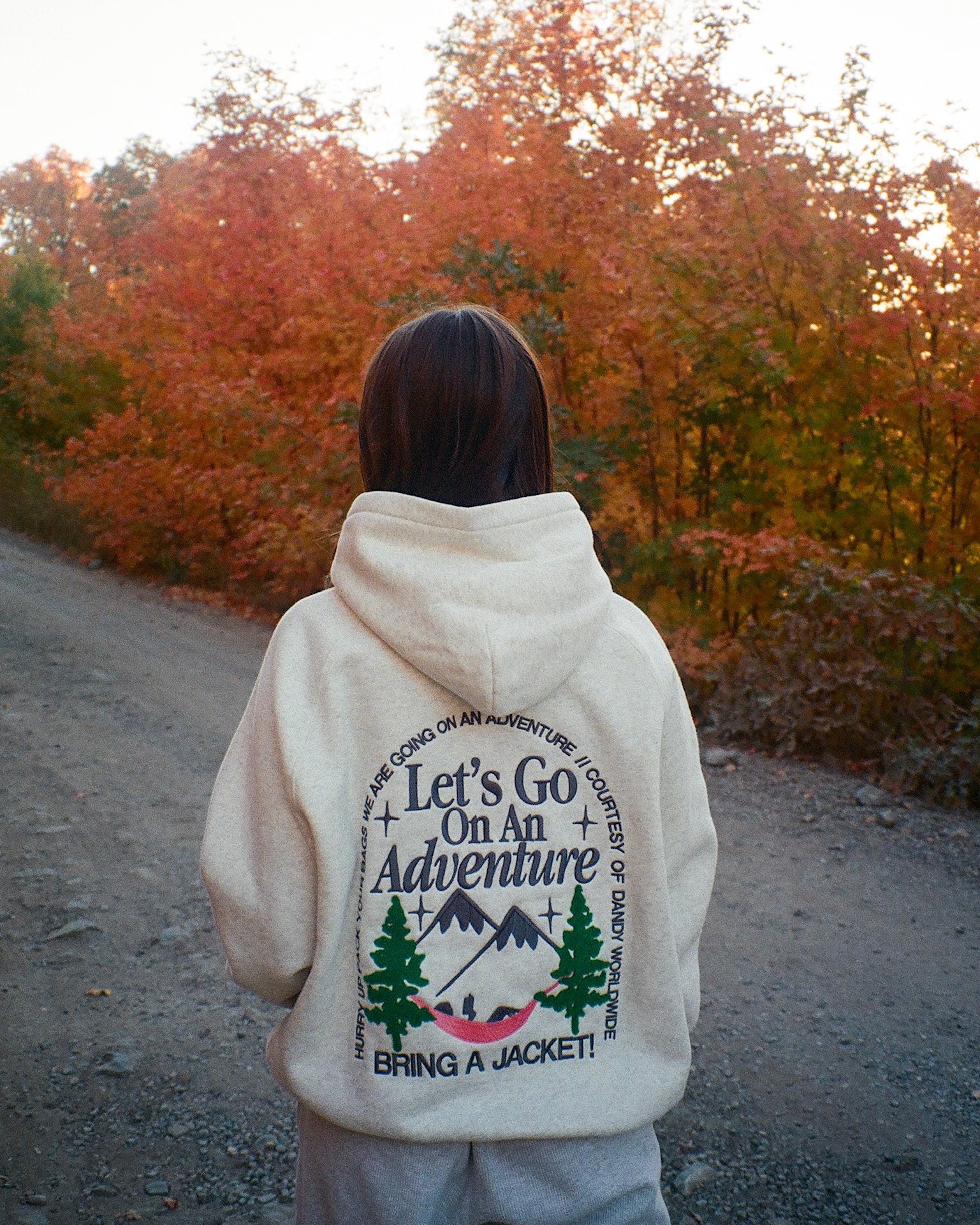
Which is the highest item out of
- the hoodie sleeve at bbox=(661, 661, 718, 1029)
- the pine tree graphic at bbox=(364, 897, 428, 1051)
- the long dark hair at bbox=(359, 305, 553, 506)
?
the long dark hair at bbox=(359, 305, 553, 506)

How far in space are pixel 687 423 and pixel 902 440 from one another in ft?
4.95

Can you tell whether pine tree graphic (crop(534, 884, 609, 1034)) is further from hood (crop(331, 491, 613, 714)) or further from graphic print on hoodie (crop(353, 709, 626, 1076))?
hood (crop(331, 491, 613, 714))

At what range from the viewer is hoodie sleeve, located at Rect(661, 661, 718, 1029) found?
4.76 ft

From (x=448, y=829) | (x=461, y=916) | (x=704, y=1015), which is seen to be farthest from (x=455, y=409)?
(x=704, y=1015)

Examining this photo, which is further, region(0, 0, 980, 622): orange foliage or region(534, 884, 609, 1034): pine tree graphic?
region(0, 0, 980, 622): orange foliage

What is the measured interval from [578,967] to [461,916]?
0.17 m

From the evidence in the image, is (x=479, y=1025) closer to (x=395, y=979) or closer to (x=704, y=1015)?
(x=395, y=979)

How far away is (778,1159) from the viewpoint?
8.98 ft

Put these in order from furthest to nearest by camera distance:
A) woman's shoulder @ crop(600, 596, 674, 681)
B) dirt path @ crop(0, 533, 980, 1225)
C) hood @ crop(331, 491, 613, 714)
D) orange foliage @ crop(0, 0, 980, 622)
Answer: orange foliage @ crop(0, 0, 980, 622)
dirt path @ crop(0, 533, 980, 1225)
woman's shoulder @ crop(600, 596, 674, 681)
hood @ crop(331, 491, 613, 714)

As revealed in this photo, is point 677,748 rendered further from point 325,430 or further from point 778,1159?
point 325,430

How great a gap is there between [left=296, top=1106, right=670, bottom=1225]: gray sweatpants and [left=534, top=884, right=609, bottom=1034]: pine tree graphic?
17 cm

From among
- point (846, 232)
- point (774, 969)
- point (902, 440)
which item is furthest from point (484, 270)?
point (774, 969)

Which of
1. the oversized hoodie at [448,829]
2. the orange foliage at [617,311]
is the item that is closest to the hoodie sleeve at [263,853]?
the oversized hoodie at [448,829]

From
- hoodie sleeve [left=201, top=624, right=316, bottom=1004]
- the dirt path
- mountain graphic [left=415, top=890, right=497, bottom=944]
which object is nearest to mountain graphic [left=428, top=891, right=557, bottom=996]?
mountain graphic [left=415, top=890, right=497, bottom=944]
